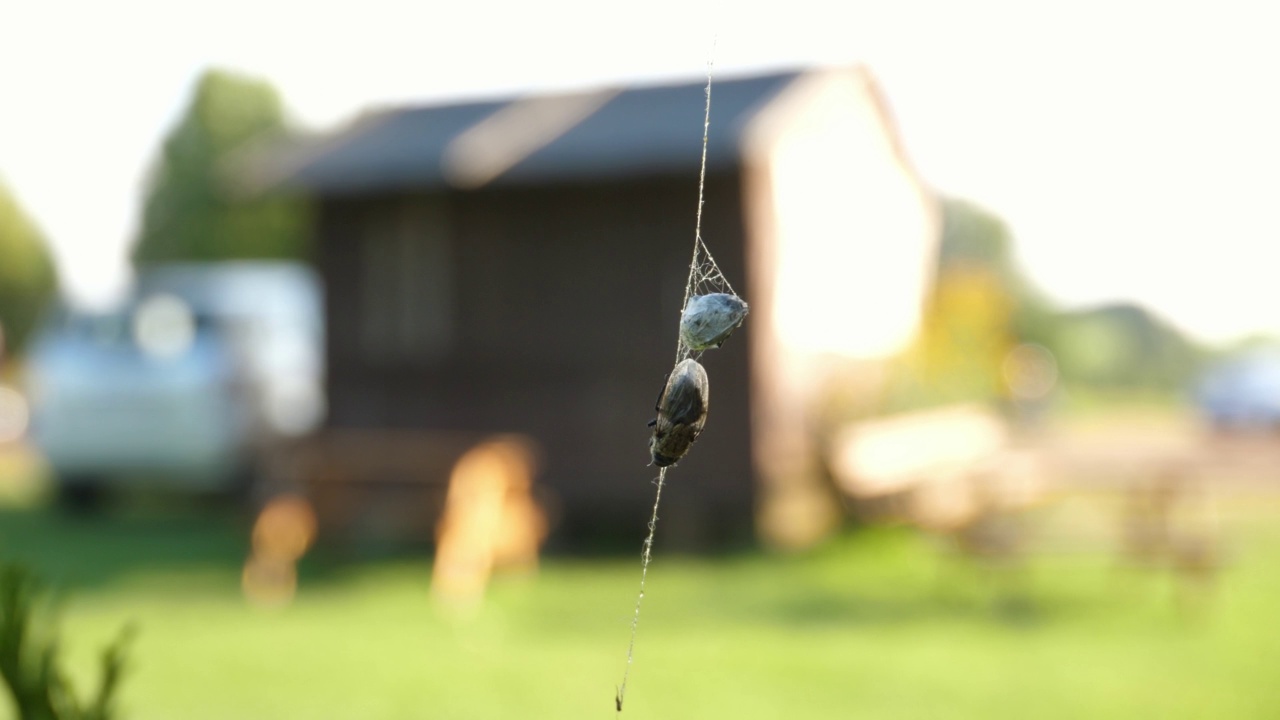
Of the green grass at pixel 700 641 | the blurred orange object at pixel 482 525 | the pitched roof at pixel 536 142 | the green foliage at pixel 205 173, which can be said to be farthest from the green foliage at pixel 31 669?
the green foliage at pixel 205 173

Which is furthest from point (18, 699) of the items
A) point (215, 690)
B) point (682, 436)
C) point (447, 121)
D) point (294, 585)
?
point (447, 121)

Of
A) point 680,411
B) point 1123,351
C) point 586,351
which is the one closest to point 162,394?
point 586,351

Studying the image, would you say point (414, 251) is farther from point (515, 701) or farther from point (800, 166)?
point (515, 701)

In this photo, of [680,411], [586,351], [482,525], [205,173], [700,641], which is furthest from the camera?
[205,173]

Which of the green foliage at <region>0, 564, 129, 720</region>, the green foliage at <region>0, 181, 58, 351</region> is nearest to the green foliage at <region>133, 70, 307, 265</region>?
the green foliage at <region>0, 181, 58, 351</region>

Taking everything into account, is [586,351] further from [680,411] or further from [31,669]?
[680,411]

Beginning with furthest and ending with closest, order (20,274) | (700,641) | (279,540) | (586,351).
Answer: (20,274), (586,351), (279,540), (700,641)

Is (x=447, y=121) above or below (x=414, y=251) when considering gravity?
above
